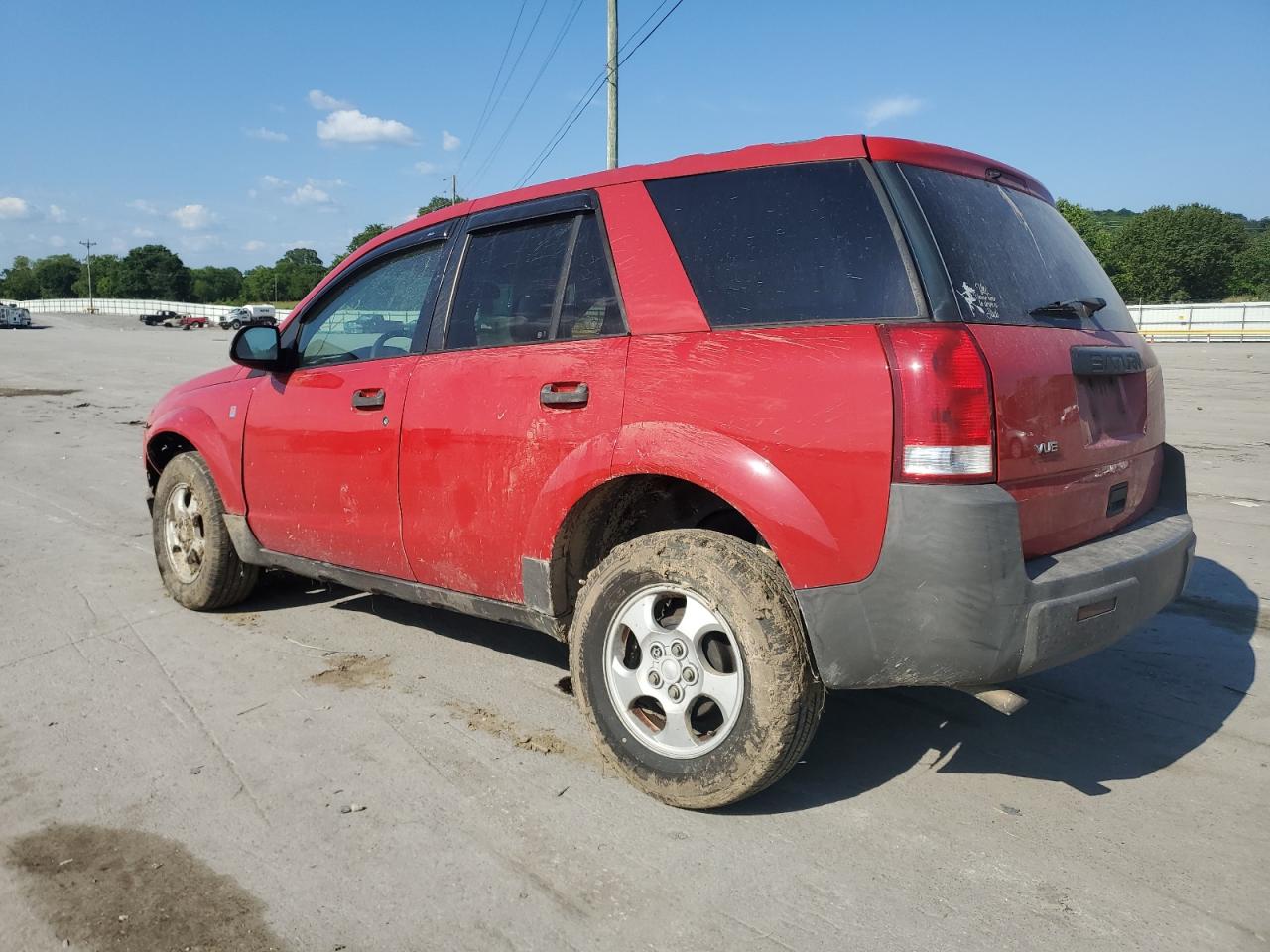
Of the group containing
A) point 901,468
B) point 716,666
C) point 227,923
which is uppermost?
point 901,468

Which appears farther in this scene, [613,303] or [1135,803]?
[613,303]

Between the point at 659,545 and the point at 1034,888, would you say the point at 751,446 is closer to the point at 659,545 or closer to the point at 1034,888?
the point at 659,545

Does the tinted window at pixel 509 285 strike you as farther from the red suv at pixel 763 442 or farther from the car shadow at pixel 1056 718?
the car shadow at pixel 1056 718

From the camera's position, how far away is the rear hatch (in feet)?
8.70

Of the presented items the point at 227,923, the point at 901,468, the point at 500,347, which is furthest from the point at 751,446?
the point at 227,923

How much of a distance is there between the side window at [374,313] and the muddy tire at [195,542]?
3.37ft

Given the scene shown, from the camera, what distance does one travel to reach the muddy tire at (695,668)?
2.75 meters

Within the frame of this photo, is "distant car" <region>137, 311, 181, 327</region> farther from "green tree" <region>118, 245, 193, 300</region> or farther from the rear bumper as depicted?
the rear bumper

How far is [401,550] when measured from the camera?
12.8ft

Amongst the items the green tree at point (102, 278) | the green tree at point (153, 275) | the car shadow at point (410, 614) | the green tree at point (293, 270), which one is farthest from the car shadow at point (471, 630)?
the green tree at point (102, 278)

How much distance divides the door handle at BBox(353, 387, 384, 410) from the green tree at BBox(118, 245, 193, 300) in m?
148

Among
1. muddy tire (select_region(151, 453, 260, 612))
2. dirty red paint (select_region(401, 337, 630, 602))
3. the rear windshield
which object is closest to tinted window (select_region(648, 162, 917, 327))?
the rear windshield

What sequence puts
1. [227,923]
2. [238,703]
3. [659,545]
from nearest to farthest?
[227,923] → [659,545] → [238,703]

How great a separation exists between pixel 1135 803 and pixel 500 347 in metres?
2.63
